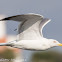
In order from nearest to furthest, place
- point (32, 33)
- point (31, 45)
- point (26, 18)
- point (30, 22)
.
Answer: point (26, 18) < point (31, 45) < point (30, 22) < point (32, 33)

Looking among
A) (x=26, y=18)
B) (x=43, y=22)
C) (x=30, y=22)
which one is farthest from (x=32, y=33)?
(x=26, y=18)

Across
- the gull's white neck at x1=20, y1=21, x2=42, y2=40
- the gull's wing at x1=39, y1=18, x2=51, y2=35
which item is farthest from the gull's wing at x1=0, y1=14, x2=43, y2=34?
the gull's wing at x1=39, y1=18, x2=51, y2=35

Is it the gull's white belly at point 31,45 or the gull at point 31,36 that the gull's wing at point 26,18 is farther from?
the gull's white belly at point 31,45

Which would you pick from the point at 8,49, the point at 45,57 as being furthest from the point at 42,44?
the point at 8,49

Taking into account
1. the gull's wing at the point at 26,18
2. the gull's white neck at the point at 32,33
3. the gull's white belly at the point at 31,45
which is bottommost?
the gull's white belly at the point at 31,45

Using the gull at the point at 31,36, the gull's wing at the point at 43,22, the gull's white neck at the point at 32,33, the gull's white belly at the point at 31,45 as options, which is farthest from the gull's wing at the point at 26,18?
the gull's wing at the point at 43,22

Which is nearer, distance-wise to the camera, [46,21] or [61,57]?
[46,21]

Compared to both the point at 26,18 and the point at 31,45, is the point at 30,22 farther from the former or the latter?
the point at 31,45

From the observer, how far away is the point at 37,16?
21281 millimetres

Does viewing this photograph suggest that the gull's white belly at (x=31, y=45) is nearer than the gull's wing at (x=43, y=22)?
Yes

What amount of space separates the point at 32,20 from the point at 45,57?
35.4 meters

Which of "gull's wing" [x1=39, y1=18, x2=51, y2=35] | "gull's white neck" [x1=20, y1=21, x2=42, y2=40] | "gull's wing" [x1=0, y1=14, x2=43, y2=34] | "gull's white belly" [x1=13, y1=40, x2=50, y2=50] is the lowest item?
"gull's white belly" [x1=13, y1=40, x2=50, y2=50]

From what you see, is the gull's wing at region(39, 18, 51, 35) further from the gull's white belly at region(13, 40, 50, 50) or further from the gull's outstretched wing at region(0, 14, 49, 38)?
the gull's white belly at region(13, 40, 50, 50)

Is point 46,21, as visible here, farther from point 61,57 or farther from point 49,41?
point 61,57
